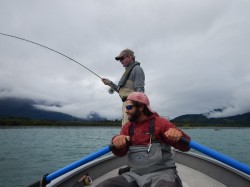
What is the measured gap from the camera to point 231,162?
2.51 meters

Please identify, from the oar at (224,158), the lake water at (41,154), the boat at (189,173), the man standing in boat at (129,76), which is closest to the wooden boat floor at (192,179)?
the boat at (189,173)

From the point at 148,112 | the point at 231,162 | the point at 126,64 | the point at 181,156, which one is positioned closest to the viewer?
the point at 231,162

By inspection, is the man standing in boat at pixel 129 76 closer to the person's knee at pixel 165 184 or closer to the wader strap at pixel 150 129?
the wader strap at pixel 150 129

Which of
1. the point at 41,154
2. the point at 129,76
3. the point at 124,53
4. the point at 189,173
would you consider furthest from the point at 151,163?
the point at 41,154

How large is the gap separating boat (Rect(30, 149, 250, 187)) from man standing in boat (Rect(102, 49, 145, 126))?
42.6 inches

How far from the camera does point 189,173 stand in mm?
5090

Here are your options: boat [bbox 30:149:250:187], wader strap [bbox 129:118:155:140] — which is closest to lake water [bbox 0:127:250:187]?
boat [bbox 30:149:250:187]

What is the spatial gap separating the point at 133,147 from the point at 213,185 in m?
2.34

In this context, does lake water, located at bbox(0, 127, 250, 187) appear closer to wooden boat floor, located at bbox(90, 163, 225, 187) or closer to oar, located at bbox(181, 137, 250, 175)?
wooden boat floor, located at bbox(90, 163, 225, 187)

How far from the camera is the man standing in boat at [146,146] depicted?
101 inches

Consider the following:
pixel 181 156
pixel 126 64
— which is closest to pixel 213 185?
pixel 181 156

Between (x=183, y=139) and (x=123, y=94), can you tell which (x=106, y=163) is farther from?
(x=183, y=139)

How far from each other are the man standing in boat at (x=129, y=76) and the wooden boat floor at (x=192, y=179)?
1.12 m

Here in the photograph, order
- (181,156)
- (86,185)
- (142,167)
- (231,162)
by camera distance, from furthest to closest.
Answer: (181,156) → (86,185) → (142,167) → (231,162)
